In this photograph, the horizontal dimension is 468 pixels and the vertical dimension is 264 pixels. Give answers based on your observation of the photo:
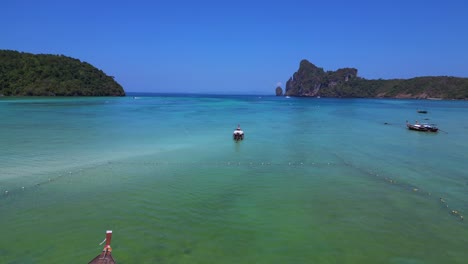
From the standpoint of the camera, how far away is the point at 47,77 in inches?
6358

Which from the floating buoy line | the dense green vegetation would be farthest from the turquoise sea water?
the dense green vegetation

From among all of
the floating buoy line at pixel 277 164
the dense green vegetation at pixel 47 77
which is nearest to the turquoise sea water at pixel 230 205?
the floating buoy line at pixel 277 164

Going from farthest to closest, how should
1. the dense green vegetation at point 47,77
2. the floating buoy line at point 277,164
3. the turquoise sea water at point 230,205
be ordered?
the dense green vegetation at point 47,77 → the floating buoy line at point 277,164 → the turquoise sea water at point 230,205

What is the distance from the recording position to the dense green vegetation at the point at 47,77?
147375mm

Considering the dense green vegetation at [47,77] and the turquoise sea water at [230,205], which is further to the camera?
the dense green vegetation at [47,77]

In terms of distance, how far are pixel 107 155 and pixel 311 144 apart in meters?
21.5

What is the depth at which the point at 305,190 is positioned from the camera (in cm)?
2075

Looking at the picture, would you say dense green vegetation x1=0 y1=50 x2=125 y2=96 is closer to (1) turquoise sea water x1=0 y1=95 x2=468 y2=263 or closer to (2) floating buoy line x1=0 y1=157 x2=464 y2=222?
(1) turquoise sea water x1=0 y1=95 x2=468 y2=263

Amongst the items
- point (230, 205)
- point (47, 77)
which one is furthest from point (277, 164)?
point (47, 77)

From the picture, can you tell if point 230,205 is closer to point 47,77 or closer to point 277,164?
point 277,164

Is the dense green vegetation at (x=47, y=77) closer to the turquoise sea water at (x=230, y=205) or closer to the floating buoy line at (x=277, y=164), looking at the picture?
the turquoise sea water at (x=230, y=205)

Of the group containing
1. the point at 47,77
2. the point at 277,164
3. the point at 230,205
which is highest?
the point at 47,77

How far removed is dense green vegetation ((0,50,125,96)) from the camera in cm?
14738

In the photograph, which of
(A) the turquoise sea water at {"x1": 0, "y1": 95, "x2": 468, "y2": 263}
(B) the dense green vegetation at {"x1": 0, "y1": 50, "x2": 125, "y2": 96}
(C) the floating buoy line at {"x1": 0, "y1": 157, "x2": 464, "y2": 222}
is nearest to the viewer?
(A) the turquoise sea water at {"x1": 0, "y1": 95, "x2": 468, "y2": 263}
